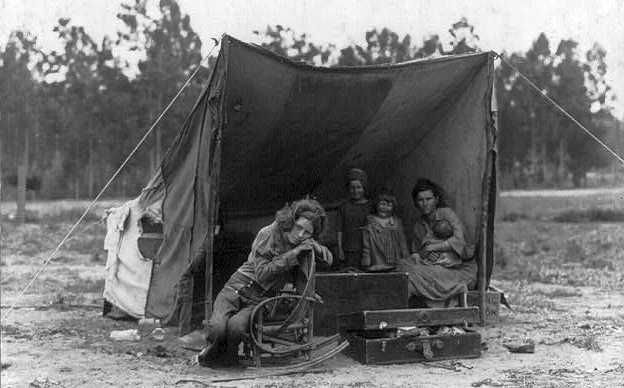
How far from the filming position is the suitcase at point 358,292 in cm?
623

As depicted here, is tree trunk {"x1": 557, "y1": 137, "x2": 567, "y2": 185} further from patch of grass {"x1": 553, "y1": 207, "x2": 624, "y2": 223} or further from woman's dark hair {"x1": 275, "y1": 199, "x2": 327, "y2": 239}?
woman's dark hair {"x1": 275, "y1": 199, "x2": 327, "y2": 239}

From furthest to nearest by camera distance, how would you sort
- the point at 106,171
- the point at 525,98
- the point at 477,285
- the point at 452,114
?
1. the point at 525,98
2. the point at 106,171
3. the point at 452,114
4. the point at 477,285

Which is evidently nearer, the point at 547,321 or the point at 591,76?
the point at 547,321

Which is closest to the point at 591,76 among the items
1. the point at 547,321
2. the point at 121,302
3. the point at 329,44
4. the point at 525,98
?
the point at 525,98

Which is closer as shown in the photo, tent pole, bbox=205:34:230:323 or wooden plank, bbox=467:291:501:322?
tent pole, bbox=205:34:230:323

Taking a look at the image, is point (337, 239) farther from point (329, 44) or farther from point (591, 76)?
point (591, 76)

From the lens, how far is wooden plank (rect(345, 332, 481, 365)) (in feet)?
18.6

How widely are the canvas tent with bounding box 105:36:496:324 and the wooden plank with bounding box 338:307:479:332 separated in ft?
3.23

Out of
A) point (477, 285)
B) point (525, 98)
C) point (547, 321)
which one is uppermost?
point (525, 98)

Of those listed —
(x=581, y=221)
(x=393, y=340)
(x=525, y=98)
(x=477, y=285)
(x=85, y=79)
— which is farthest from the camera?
(x=525, y=98)

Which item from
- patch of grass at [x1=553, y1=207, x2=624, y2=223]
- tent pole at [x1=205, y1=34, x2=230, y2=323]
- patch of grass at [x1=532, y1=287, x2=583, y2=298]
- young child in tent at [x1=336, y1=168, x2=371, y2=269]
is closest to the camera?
tent pole at [x1=205, y1=34, x2=230, y2=323]

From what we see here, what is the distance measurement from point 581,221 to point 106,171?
19.8 meters

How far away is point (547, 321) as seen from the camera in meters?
7.86

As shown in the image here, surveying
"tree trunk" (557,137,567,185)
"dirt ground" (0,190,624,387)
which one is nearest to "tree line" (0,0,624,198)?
"tree trunk" (557,137,567,185)
